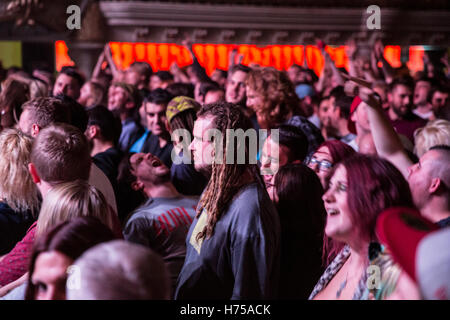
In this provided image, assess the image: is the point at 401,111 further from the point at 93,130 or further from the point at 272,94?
the point at 93,130

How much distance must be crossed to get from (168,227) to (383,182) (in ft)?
3.61

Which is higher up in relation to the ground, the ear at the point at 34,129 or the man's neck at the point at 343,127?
the ear at the point at 34,129

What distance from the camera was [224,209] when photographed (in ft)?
6.83

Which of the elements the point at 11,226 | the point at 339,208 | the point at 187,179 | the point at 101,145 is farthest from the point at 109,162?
the point at 339,208

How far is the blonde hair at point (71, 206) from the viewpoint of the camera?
1816 mm

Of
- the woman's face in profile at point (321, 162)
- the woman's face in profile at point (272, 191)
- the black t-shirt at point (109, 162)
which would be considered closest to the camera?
the woman's face in profile at point (272, 191)

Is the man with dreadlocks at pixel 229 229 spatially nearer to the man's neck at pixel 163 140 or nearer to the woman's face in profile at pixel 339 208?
the woman's face in profile at pixel 339 208

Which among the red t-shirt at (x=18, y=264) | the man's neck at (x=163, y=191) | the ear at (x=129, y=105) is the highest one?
the ear at (x=129, y=105)

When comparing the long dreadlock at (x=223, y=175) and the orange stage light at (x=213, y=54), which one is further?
the orange stage light at (x=213, y=54)

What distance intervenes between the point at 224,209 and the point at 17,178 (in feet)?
2.62

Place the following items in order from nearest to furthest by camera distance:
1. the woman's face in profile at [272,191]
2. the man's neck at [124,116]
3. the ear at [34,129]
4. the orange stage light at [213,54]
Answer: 1. the woman's face in profile at [272,191]
2. the ear at [34,129]
3. the man's neck at [124,116]
4. the orange stage light at [213,54]

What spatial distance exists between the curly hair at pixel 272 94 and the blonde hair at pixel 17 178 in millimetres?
1541

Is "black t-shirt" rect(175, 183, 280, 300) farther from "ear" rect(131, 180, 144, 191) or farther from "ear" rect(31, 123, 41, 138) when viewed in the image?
"ear" rect(31, 123, 41, 138)

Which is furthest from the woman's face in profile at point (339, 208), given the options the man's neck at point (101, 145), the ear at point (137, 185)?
the man's neck at point (101, 145)
